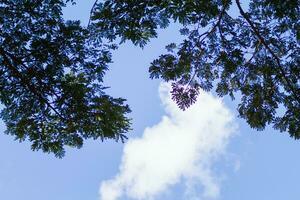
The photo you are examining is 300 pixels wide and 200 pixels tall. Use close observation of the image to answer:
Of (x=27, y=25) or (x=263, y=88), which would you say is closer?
(x=27, y=25)

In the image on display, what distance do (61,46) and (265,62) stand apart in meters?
5.13

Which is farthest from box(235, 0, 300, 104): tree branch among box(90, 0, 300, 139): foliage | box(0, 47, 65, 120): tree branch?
box(0, 47, 65, 120): tree branch

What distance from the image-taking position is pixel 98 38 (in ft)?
35.1

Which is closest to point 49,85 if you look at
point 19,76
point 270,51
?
point 19,76

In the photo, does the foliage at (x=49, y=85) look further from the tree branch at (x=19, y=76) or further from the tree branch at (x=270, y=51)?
the tree branch at (x=270, y=51)

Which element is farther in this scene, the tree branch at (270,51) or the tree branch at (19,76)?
the tree branch at (270,51)

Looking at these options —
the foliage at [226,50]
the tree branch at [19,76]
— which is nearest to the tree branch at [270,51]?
the foliage at [226,50]

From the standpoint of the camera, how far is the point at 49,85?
10.2 meters

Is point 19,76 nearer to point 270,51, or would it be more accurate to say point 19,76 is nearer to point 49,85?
point 49,85

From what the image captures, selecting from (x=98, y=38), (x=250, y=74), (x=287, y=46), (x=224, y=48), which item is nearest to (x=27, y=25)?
(x=98, y=38)

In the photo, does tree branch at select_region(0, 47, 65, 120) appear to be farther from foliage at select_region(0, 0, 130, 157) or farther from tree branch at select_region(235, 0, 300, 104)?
tree branch at select_region(235, 0, 300, 104)

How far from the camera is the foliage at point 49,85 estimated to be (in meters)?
10.2

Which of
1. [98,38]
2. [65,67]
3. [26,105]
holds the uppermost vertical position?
[98,38]

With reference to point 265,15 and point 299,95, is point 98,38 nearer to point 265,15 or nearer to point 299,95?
point 265,15
